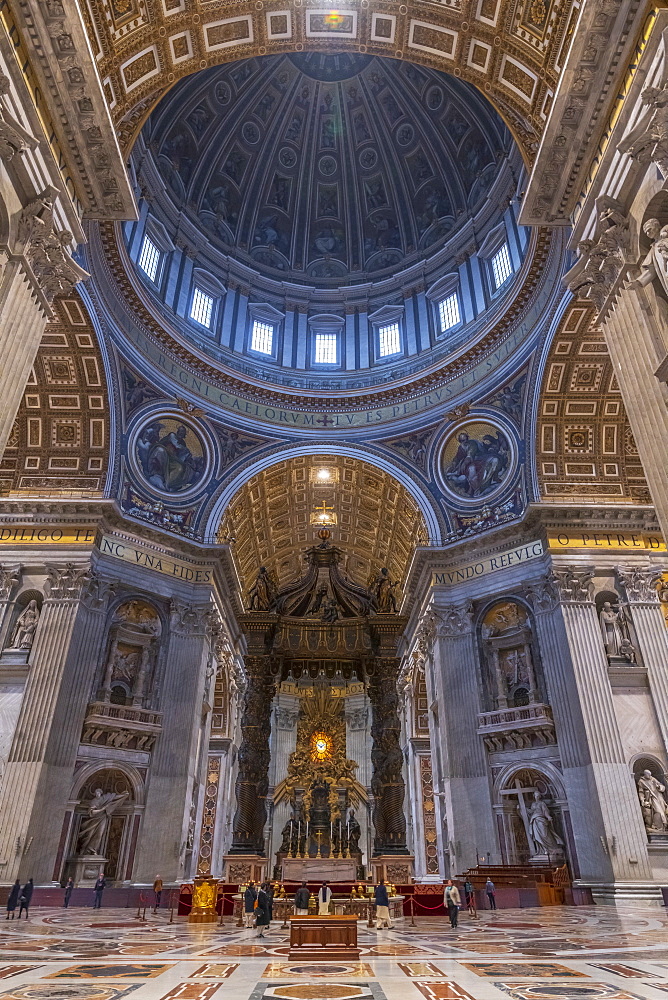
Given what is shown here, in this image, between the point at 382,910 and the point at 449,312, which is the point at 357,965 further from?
the point at 449,312

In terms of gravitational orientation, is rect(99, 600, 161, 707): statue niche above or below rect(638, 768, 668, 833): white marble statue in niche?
above

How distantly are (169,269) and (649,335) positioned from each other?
64.3 ft

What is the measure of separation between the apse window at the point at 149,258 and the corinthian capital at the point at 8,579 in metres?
11.0

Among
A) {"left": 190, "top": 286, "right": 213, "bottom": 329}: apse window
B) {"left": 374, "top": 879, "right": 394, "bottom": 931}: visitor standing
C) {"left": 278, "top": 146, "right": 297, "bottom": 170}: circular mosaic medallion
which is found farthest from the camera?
{"left": 278, "top": 146, "right": 297, "bottom": 170}: circular mosaic medallion

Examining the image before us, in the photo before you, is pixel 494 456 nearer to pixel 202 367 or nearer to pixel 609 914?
pixel 202 367

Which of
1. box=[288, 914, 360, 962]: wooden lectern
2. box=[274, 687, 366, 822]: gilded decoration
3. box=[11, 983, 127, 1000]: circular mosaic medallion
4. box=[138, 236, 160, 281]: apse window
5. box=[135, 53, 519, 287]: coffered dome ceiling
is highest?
box=[135, 53, 519, 287]: coffered dome ceiling

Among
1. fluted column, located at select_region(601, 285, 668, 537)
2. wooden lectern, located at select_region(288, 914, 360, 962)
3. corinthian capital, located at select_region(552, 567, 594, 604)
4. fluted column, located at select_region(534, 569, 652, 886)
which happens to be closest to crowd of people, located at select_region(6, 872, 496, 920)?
wooden lectern, located at select_region(288, 914, 360, 962)

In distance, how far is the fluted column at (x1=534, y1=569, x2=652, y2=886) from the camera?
1518cm

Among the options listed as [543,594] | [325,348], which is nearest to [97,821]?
[543,594]

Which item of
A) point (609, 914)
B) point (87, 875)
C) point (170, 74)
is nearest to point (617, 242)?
point (170, 74)

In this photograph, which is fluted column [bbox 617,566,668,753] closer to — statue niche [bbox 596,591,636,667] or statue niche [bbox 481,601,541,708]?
statue niche [bbox 596,591,636,667]

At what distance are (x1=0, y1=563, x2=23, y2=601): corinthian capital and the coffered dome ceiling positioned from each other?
584 inches

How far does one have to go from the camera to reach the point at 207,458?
23141mm

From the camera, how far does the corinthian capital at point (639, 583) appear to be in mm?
18328
